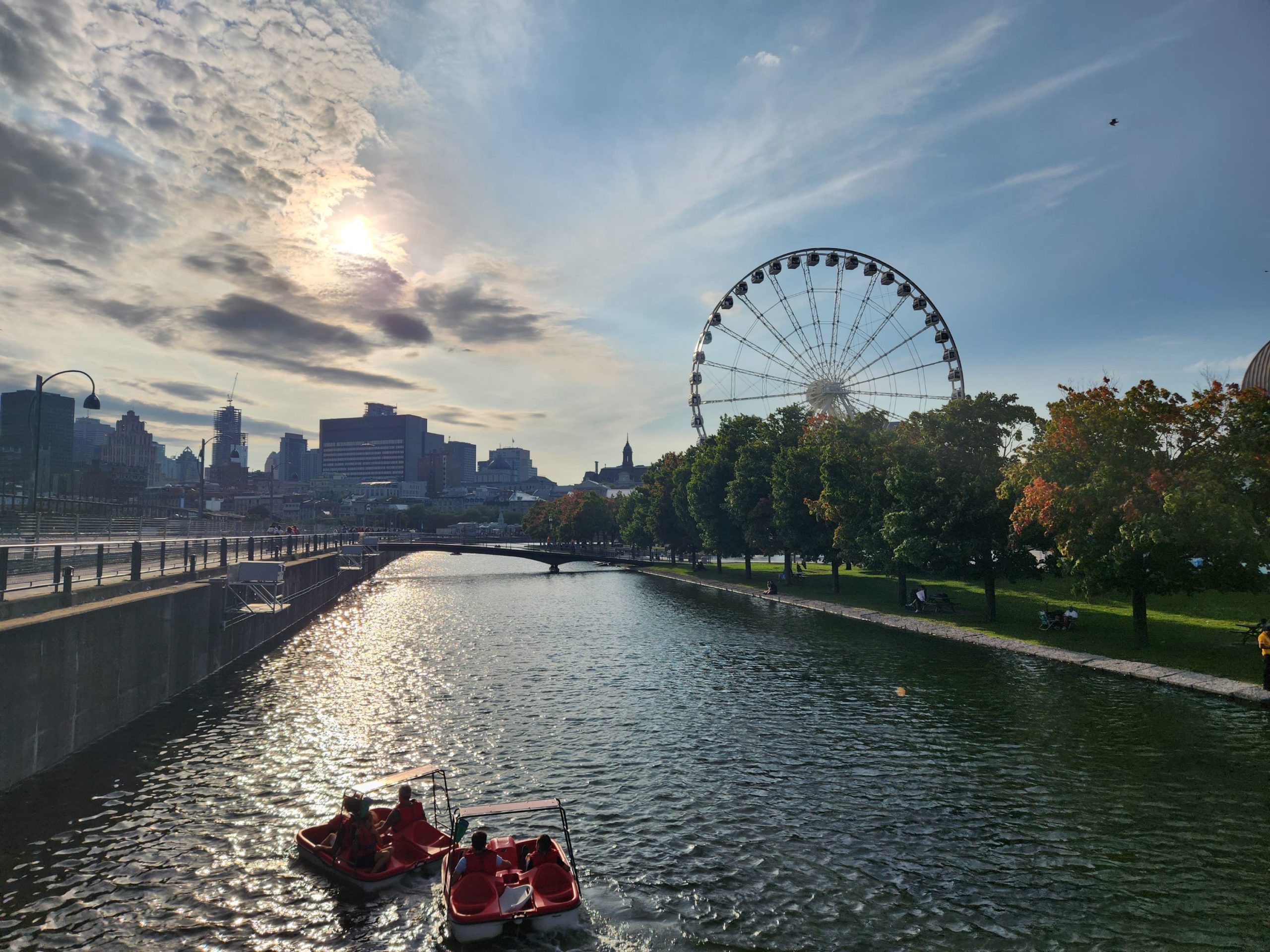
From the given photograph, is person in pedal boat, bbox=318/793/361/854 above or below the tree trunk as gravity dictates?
below

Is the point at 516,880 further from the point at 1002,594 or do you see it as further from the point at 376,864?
the point at 1002,594

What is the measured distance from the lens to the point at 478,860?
767 inches

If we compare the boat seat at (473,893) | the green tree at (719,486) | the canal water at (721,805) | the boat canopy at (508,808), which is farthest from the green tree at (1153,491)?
the green tree at (719,486)

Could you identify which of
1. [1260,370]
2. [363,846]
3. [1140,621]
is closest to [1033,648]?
[1140,621]

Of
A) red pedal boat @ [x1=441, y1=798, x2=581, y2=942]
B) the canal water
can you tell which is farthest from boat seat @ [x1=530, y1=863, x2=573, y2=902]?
the canal water

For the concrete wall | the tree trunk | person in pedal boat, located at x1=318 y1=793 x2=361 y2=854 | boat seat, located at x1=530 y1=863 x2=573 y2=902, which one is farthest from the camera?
the tree trunk

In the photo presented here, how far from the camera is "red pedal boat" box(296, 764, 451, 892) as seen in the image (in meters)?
20.7

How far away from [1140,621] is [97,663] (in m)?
54.0

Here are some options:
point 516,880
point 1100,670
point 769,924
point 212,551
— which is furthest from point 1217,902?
point 212,551

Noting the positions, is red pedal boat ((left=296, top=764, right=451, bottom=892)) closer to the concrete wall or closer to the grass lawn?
the concrete wall

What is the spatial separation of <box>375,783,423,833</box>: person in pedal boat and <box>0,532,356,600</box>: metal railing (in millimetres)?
15907

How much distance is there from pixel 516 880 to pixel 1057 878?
14.1m

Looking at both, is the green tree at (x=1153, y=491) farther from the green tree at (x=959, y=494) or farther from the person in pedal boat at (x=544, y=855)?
the person in pedal boat at (x=544, y=855)

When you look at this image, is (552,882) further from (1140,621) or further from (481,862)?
(1140,621)
